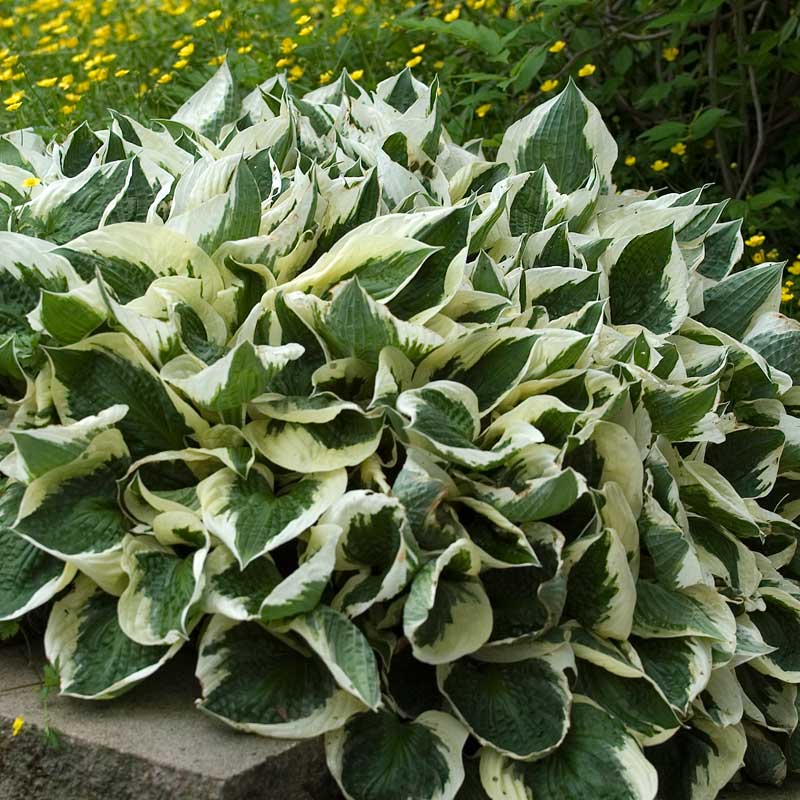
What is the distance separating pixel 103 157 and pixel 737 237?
1.35 m

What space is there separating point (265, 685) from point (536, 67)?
2337 millimetres

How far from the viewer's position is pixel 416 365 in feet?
6.61

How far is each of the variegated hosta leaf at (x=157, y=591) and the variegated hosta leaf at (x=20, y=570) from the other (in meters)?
0.10

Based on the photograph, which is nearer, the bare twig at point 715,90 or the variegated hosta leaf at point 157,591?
the variegated hosta leaf at point 157,591

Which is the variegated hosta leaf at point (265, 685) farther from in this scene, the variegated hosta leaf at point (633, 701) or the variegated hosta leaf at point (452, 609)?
the variegated hosta leaf at point (633, 701)

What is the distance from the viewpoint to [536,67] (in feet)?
11.7

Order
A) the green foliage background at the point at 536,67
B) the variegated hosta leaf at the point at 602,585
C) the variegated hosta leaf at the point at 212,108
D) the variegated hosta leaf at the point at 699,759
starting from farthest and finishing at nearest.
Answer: the green foliage background at the point at 536,67 → the variegated hosta leaf at the point at 212,108 → the variegated hosta leaf at the point at 699,759 → the variegated hosta leaf at the point at 602,585

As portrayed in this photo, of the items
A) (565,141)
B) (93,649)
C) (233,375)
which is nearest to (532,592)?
(233,375)

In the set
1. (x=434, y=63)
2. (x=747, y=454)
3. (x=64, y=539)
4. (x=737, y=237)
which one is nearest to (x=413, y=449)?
(x=64, y=539)

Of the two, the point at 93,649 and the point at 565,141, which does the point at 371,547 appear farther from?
the point at 565,141

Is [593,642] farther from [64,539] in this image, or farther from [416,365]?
[64,539]

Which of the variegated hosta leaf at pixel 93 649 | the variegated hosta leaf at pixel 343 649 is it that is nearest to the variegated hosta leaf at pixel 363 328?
the variegated hosta leaf at pixel 343 649

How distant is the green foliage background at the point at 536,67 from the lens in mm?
3824

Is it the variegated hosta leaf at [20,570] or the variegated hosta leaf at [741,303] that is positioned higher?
the variegated hosta leaf at [20,570]
